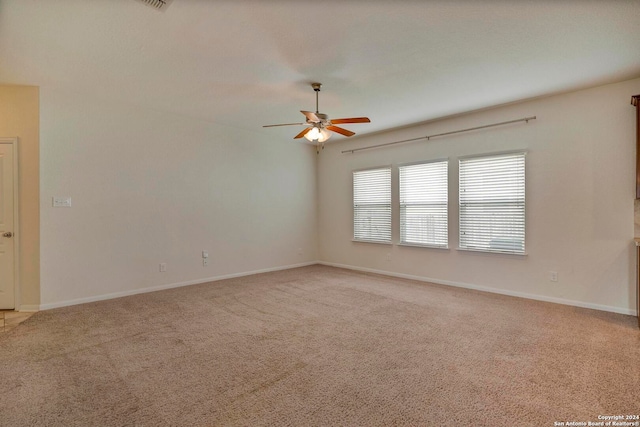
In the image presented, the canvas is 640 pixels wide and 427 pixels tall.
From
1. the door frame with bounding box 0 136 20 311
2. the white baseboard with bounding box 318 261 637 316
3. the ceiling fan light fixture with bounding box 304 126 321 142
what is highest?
the ceiling fan light fixture with bounding box 304 126 321 142

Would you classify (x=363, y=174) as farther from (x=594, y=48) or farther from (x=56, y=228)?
(x=56, y=228)

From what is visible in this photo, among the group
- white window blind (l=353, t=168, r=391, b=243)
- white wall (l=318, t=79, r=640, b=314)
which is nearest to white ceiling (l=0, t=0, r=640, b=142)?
white wall (l=318, t=79, r=640, b=314)

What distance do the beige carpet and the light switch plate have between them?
1351mm

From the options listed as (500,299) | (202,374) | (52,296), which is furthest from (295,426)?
(52,296)

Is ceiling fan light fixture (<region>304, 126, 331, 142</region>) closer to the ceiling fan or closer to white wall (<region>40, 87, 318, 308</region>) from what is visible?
the ceiling fan

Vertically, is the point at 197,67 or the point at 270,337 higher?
the point at 197,67

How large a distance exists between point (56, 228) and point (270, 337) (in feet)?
10.8

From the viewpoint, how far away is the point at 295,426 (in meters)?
1.78

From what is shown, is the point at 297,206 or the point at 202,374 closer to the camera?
the point at 202,374

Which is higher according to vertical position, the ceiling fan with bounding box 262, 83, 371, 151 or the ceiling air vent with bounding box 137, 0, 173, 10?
the ceiling air vent with bounding box 137, 0, 173, 10

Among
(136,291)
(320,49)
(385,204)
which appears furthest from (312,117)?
(136,291)

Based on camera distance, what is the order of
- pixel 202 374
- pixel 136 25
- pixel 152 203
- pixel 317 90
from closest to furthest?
pixel 202 374 → pixel 136 25 → pixel 317 90 → pixel 152 203

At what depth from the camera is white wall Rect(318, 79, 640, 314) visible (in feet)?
12.0

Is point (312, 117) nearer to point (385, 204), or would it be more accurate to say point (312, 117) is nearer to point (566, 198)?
point (385, 204)
